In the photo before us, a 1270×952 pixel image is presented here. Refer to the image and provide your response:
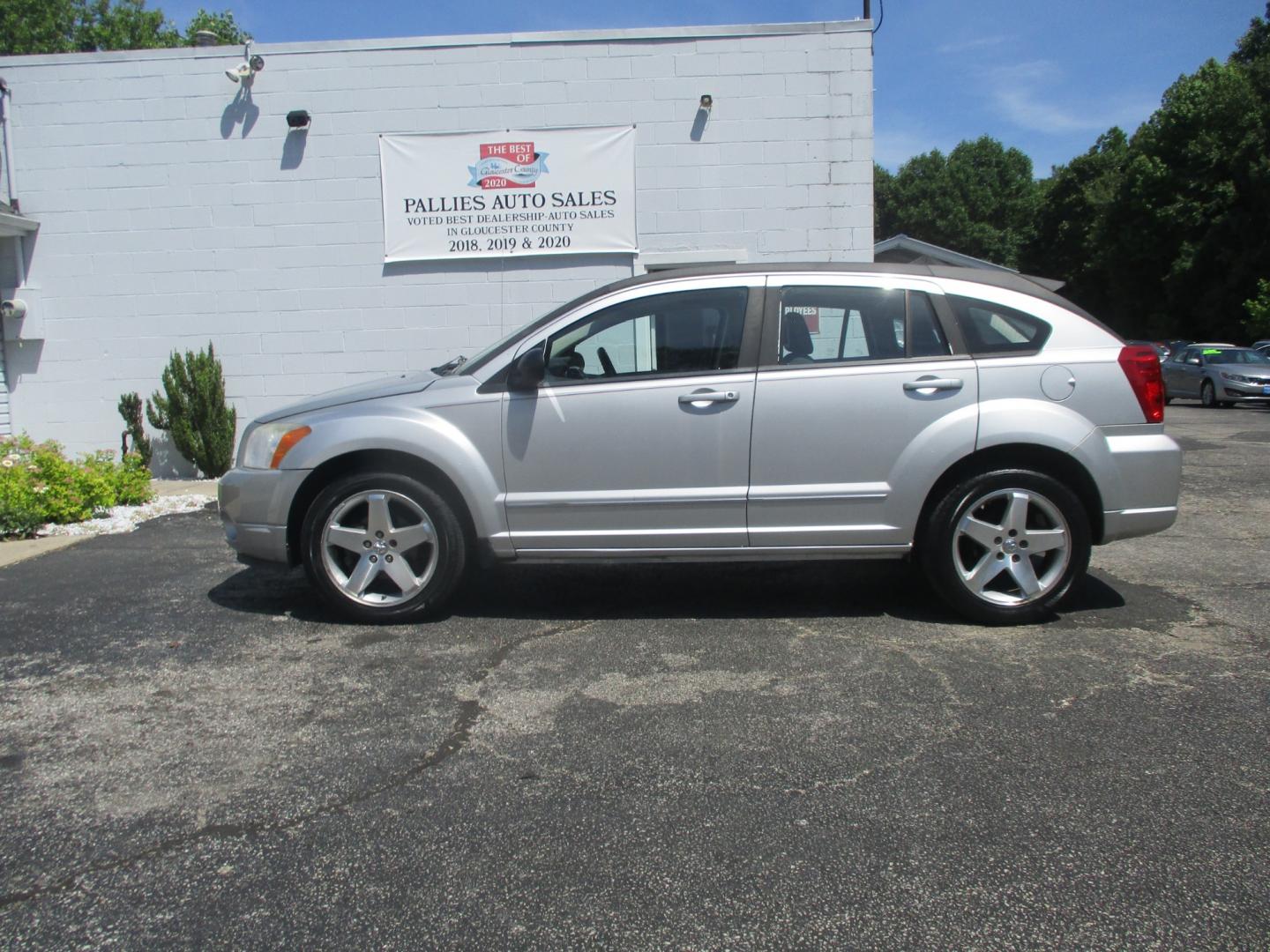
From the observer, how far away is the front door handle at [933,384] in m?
5.05

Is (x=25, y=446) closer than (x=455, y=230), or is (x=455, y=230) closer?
(x=25, y=446)

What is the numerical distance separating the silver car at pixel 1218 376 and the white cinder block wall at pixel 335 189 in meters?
16.9

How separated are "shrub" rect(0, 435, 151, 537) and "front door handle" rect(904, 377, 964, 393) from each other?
21.9ft

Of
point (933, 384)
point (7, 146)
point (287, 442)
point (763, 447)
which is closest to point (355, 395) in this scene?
point (287, 442)

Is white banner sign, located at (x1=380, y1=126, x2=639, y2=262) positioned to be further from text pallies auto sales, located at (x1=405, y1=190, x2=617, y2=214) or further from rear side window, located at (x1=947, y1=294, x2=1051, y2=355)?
rear side window, located at (x1=947, y1=294, x2=1051, y2=355)

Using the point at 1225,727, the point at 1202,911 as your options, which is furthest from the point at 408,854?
the point at 1225,727

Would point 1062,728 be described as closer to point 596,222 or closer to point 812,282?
point 812,282

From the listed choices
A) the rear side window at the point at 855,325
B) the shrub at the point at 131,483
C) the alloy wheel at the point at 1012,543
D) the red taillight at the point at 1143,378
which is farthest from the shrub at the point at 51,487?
the red taillight at the point at 1143,378

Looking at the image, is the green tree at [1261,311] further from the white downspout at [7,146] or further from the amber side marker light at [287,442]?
the amber side marker light at [287,442]

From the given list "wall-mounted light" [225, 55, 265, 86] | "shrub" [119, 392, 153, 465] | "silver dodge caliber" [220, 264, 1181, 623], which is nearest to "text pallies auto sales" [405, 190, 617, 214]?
"wall-mounted light" [225, 55, 265, 86]

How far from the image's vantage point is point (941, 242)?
67.2 m

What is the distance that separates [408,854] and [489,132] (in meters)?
8.91

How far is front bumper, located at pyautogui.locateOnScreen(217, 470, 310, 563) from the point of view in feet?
17.3

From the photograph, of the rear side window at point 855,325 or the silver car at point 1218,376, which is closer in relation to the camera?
the rear side window at point 855,325
